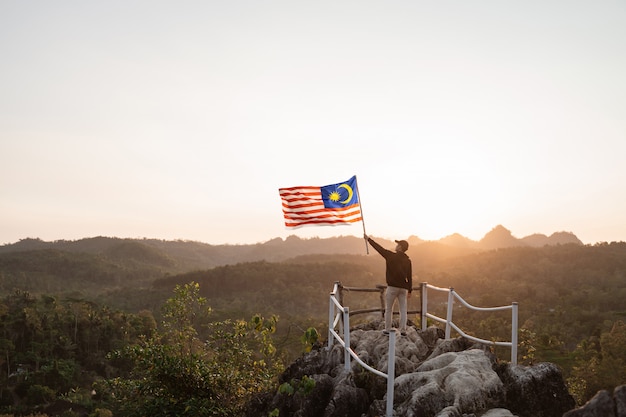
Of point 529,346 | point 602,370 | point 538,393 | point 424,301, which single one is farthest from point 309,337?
point 602,370

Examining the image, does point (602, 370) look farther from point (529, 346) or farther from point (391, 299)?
point (391, 299)

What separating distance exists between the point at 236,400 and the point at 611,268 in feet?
286

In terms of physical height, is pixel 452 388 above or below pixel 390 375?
below

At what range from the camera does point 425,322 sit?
1574 cm

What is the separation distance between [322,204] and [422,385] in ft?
22.3

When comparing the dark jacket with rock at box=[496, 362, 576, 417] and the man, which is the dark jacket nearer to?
the man

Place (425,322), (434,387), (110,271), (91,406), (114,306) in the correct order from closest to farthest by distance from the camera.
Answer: (434,387), (425,322), (91,406), (114,306), (110,271)

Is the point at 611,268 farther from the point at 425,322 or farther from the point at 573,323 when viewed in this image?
the point at 425,322

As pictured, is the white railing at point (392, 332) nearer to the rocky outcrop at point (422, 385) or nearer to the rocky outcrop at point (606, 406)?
the rocky outcrop at point (422, 385)

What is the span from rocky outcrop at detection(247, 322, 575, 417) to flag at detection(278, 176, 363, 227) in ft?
12.7

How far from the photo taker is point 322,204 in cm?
1627

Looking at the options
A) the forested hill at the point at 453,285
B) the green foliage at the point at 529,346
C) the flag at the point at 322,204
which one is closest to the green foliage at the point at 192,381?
the flag at the point at 322,204

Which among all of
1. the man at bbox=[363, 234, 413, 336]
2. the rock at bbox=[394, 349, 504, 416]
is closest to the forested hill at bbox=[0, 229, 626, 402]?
the man at bbox=[363, 234, 413, 336]

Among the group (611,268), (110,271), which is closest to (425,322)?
(611,268)
